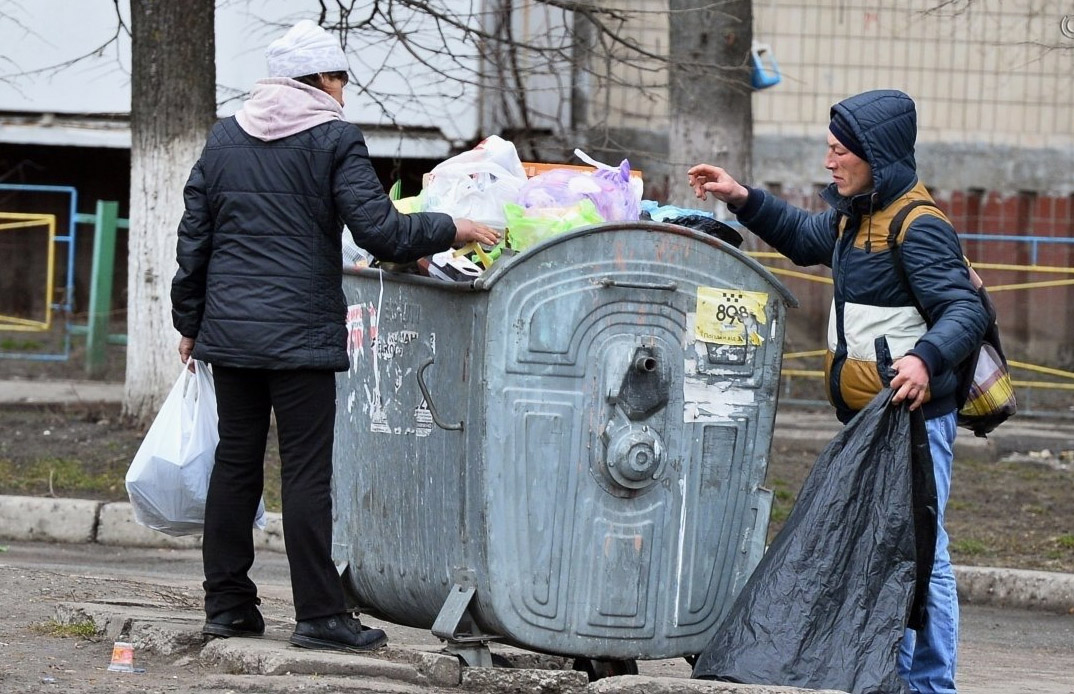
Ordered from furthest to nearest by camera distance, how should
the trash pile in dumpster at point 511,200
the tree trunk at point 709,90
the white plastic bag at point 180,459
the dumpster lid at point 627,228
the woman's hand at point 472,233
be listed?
the tree trunk at point 709,90 < the white plastic bag at point 180,459 < the trash pile in dumpster at point 511,200 < the woman's hand at point 472,233 < the dumpster lid at point 627,228

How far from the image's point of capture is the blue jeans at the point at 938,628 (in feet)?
12.8

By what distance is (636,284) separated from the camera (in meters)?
3.84

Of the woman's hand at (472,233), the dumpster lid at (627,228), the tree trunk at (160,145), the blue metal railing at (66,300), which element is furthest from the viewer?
the blue metal railing at (66,300)

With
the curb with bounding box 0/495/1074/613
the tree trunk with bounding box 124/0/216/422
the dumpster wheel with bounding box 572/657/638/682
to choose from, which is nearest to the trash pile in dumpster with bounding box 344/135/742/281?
the dumpster wheel with bounding box 572/657/638/682

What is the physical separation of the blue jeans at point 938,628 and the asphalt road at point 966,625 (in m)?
0.64

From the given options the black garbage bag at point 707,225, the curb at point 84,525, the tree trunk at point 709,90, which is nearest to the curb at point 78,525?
the curb at point 84,525

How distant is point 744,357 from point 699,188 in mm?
664

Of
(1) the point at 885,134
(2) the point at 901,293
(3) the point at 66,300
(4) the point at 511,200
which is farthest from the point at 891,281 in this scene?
(3) the point at 66,300

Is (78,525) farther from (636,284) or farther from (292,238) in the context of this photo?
(636,284)

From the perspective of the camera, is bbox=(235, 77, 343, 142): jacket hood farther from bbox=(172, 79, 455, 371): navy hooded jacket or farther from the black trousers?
the black trousers

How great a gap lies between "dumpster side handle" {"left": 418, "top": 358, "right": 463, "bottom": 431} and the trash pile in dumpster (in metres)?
0.24

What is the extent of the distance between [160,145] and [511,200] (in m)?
4.47

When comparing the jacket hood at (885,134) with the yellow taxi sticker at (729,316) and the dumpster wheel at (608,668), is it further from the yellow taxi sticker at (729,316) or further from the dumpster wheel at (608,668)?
the dumpster wheel at (608,668)

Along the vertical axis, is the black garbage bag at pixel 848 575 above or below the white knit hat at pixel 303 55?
below
